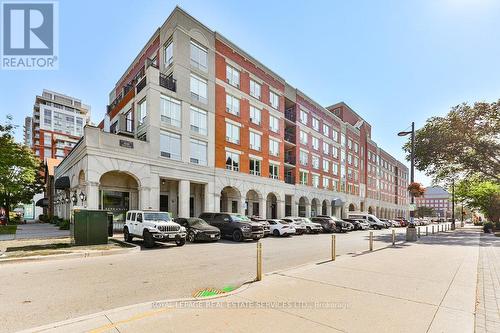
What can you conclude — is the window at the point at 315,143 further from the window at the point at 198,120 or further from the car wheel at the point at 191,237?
the car wheel at the point at 191,237

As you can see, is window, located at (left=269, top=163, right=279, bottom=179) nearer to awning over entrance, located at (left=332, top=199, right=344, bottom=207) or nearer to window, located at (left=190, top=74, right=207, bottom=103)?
window, located at (left=190, top=74, right=207, bottom=103)

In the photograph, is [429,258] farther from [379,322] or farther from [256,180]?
[256,180]

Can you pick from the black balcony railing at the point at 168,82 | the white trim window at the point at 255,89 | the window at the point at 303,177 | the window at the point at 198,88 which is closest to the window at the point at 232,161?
the window at the point at 198,88

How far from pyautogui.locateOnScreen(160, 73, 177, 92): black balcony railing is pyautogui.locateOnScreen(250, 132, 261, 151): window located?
10657 millimetres

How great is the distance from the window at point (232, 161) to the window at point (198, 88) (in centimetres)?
609

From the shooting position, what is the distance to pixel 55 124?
93562 mm

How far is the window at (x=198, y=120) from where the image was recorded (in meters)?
26.5

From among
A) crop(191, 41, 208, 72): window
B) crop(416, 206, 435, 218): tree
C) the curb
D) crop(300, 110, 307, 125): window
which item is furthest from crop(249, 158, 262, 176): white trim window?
crop(416, 206, 435, 218): tree

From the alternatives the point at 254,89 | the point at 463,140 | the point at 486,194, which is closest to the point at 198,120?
the point at 254,89

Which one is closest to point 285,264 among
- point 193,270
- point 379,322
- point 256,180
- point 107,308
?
point 193,270

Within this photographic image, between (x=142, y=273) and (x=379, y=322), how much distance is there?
21.8ft

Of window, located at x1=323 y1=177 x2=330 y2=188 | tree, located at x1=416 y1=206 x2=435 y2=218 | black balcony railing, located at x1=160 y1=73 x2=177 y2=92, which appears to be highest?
black balcony railing, located at x1=160 y1=73 x2=177 y2=92

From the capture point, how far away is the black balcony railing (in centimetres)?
2430

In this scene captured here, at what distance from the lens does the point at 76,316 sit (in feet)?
16.9
